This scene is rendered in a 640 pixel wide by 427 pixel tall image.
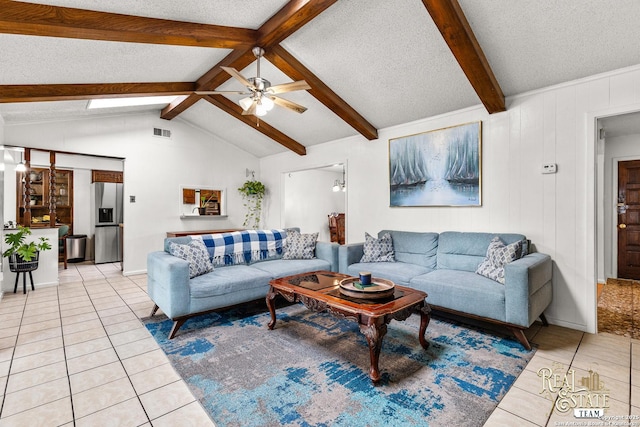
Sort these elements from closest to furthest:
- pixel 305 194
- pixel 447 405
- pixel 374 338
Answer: pixel 447 405, pixel 374 338, pixel 305 194

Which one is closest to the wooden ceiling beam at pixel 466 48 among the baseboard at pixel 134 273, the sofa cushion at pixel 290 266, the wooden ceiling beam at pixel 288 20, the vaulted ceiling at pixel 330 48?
the vaulted ceiling at pixel 330 48

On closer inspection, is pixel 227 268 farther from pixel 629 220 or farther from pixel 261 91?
pixel 629 220

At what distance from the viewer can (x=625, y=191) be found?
5055 millimetres

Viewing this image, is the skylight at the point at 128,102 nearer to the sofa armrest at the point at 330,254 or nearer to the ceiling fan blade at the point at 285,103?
the ceiling fan blade at the point at 285,103

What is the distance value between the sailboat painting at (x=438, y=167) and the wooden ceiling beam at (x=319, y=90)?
50 cm

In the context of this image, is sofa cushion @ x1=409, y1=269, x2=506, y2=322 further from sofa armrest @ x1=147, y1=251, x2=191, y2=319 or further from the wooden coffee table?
sofa armrest @ x1=147, y1=251, x2=191, y2=319

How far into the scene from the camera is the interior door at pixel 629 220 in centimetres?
498

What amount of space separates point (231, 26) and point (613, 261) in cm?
679

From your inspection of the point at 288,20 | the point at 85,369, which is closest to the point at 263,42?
the point at 288,20

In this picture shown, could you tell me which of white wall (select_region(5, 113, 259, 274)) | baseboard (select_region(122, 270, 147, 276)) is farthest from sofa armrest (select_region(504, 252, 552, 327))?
baseboard (select_region(122, 270, 147, 276))

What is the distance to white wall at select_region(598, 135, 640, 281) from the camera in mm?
5000

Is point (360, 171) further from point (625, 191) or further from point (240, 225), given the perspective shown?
point (625, 191)

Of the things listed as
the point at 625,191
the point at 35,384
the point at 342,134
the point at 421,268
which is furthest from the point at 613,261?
the point at 35,384

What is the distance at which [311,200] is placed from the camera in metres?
8.48
